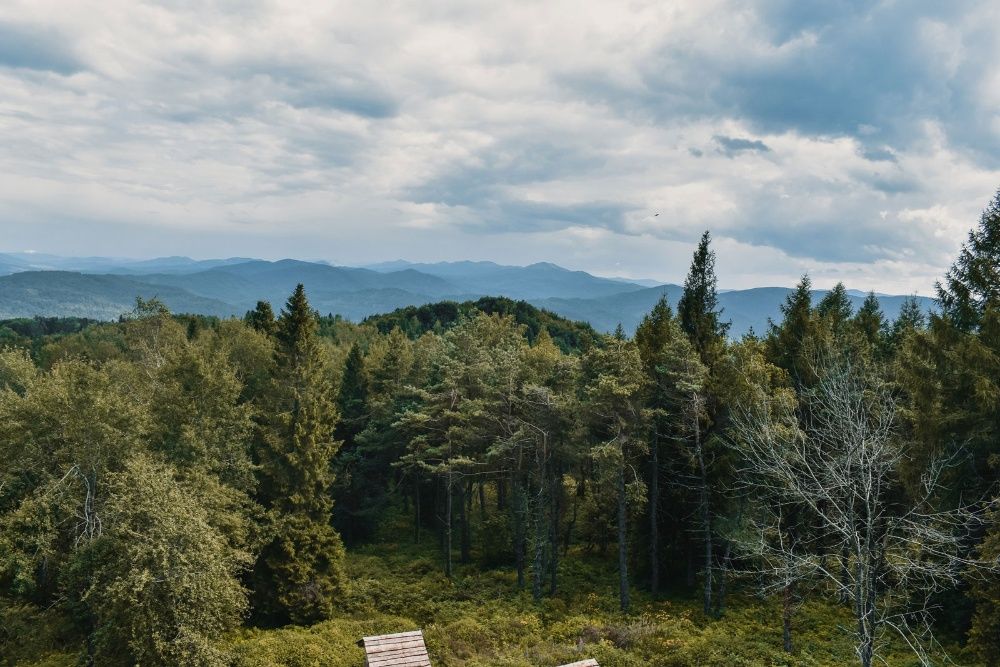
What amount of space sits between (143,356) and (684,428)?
5054 cm

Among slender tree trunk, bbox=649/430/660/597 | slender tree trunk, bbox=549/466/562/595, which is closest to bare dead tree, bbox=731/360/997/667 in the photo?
slender tree trunk, bbox=649/430/660/597

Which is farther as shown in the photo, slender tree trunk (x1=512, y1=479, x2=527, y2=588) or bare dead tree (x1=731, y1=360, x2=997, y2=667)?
slender tree trunk (x1=512, y1=479, x2=527, y2=588)

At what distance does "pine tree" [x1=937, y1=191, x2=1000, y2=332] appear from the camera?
2373 centimetres

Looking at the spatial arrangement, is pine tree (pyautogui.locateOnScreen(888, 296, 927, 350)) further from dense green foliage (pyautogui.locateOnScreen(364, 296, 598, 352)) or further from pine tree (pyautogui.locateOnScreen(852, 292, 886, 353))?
dense green foliage (pyautogui.locateOnScreen(364, 296, 598, 352))

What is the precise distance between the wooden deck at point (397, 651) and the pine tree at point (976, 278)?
26374mm

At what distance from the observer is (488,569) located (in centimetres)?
3709

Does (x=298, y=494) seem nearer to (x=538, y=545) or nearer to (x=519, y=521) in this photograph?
(x=519, y=521)

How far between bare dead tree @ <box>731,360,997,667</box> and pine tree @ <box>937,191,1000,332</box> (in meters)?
4.63

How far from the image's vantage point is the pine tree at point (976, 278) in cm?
2373

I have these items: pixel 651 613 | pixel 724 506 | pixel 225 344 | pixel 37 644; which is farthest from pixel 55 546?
pixel 724 506

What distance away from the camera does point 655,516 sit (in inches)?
1228

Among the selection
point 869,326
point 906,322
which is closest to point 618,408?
point 869,326

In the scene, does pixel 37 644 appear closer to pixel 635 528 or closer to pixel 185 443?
pixel 185 443

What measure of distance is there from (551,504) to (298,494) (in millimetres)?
14490
